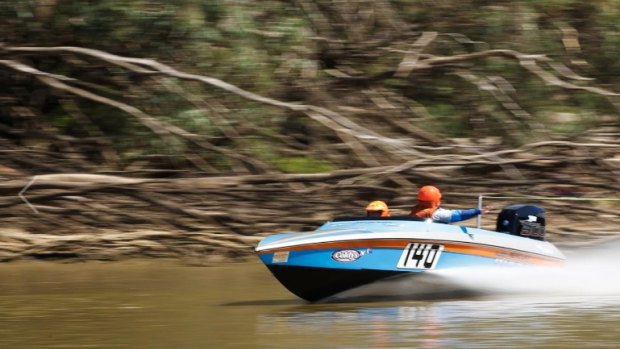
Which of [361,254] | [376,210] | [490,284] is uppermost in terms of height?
[376,210]

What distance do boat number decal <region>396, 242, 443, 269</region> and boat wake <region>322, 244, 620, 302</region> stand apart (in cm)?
9

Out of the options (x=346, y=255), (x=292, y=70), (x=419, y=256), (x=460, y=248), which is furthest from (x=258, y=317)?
(x=292, y=70)

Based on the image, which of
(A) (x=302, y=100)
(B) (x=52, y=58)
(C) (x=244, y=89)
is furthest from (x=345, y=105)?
(B) (x=52, y=58)

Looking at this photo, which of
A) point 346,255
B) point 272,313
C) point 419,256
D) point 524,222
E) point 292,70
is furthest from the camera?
point 292,70

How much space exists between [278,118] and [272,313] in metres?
6.36

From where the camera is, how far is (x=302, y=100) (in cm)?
1692

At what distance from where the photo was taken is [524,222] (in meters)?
11.8

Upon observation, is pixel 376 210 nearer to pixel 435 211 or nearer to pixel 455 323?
pixel 435 211

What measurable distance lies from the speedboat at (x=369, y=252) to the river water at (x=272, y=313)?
0.18 m

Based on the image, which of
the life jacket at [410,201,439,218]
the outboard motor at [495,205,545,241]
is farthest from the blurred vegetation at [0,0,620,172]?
the outboard motor at [495,205,545,241]

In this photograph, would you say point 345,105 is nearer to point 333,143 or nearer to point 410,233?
point 333,143

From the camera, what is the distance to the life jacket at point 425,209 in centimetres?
1159

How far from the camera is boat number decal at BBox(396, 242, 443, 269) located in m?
10.8

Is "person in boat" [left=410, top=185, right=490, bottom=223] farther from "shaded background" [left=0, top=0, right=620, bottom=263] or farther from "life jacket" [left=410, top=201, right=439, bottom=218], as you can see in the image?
"shaded background" [left=0, top=0, right=620, bottom=263]
